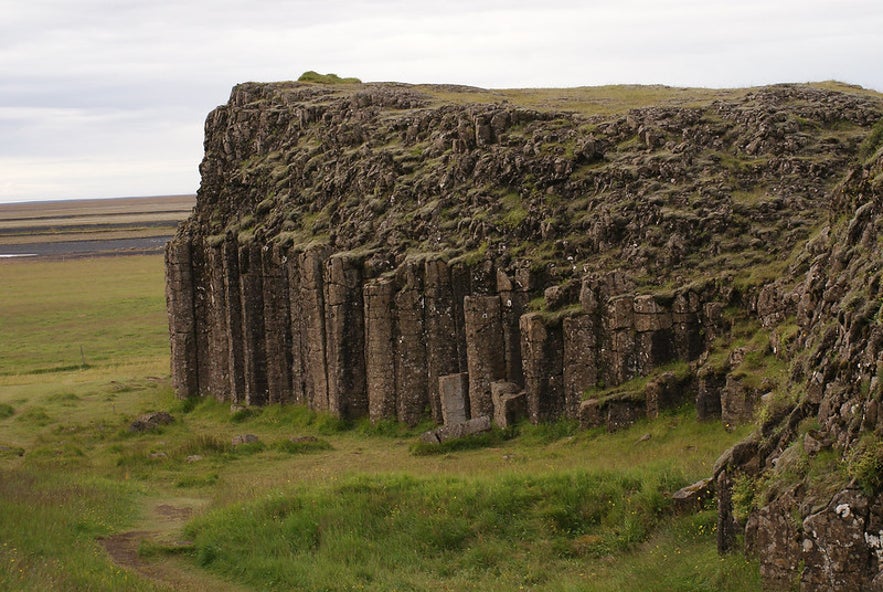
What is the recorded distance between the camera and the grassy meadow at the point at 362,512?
20375 mm

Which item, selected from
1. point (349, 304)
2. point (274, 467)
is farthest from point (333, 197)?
point (274, 467)

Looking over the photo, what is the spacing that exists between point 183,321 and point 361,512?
1076 inches

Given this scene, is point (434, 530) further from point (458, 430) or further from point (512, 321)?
point (512, 321)

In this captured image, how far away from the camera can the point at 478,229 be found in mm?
36438

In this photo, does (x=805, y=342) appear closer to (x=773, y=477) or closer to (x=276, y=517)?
(x=773, y=477)

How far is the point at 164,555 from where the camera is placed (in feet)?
78.7

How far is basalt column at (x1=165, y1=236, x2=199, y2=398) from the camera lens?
1924 inches

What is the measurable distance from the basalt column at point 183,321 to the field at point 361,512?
8.50 metres

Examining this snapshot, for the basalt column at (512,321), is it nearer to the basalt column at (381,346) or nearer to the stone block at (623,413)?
the basalt column at (381,346)

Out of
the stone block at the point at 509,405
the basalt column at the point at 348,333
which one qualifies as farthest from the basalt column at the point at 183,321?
the stone block at the point at 509,405

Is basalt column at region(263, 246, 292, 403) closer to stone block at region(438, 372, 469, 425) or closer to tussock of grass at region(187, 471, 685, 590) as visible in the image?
stone block at region(438, 372, 469, 425)

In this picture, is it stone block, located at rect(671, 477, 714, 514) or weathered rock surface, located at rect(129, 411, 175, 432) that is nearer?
stone block, located at rect(671, 477, 714, 514)

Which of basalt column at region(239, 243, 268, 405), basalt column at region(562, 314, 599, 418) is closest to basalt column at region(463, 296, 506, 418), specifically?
basalt column at region(562, 314, 599, 418)

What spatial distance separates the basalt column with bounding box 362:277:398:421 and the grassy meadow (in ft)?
2.90
